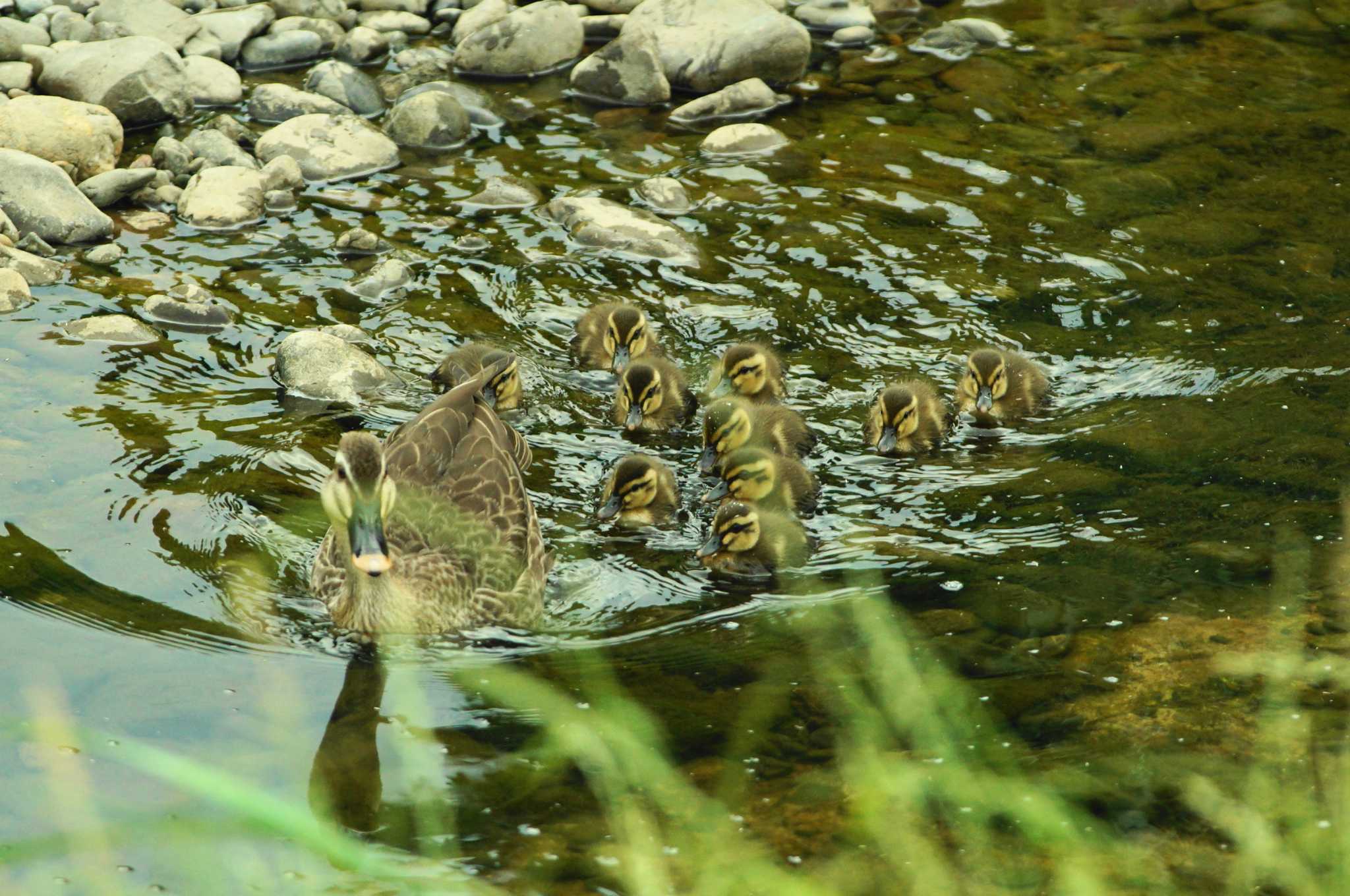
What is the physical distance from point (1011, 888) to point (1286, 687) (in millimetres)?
1174

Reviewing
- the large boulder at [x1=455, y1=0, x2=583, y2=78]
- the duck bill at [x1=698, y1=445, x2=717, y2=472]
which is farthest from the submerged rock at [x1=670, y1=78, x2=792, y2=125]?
the duck bill at [x1=698, y1=445, x2=717, y2=472]

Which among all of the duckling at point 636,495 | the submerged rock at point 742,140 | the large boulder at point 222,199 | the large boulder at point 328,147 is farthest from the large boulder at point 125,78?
the duckling at point 636,495

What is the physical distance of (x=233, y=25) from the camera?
8992mm

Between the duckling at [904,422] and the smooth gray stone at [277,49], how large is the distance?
4.81 metres

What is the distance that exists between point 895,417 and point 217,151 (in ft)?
13.1

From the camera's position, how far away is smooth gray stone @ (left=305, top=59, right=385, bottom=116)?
8.53m

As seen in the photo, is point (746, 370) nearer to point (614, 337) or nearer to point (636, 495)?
point (614, 337)

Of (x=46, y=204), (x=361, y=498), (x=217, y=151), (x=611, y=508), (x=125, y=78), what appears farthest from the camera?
(x=125, y=78)

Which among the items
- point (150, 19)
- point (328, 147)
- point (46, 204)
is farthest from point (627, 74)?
point (46, 204)

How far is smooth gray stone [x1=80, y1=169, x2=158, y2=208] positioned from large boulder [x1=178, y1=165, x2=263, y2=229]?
0.71 ft

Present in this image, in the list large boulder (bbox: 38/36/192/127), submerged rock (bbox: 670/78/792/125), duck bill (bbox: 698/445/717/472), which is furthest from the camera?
submerged rock (bbox: 670/78/792/125)

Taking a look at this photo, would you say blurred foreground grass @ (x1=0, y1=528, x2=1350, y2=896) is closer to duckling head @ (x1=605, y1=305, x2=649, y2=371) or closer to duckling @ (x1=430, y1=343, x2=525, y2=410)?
duckling @ (x1=430, y1=343, x2=525, y2=410)

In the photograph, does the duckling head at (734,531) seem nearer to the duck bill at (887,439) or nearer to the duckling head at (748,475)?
the duckling head at (748,475)

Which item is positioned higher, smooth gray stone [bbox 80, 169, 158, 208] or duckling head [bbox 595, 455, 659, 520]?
smooth gray stone [bbox 80, 169, 158, 208]
